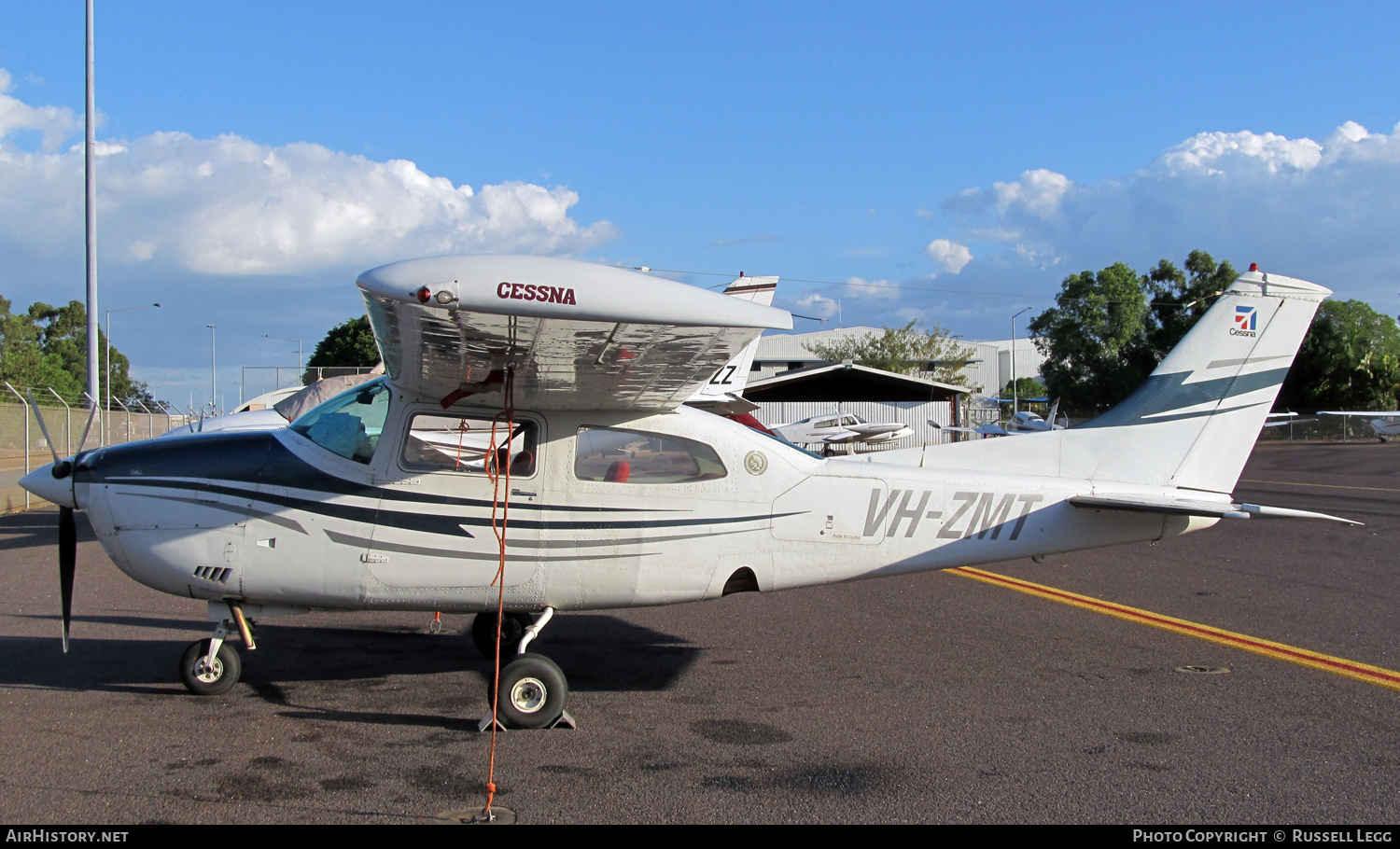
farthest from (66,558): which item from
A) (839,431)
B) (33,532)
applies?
(839,431)

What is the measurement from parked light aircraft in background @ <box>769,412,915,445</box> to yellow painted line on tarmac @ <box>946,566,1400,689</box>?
68.9ft

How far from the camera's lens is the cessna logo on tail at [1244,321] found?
6.26 meters

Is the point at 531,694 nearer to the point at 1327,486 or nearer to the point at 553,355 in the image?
the point at 553,355

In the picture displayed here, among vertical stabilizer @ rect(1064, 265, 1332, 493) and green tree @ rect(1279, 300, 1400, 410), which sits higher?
green tree @ rect(1279, 300, 1400, 410)

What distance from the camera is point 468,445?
213 inches

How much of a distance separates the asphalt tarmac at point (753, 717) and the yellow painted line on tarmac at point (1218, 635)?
4.7 inches

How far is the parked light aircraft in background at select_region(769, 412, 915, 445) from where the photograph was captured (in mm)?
30625

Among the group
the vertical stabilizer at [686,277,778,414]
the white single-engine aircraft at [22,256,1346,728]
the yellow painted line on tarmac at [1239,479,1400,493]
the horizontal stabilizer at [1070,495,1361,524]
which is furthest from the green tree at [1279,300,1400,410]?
the white single-engine aircraft at [22,256,1346,728]

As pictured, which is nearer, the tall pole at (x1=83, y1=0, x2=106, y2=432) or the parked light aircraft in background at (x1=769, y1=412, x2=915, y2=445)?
the tall pole at (x1=83, y1=0, x2=106, y2=432)

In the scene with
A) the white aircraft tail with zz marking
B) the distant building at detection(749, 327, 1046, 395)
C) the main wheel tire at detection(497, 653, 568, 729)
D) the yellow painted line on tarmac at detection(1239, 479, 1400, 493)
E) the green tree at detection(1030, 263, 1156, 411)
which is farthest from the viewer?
the distant building at detection(749, 327, 1046, 395)

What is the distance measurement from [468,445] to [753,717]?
2.32 m

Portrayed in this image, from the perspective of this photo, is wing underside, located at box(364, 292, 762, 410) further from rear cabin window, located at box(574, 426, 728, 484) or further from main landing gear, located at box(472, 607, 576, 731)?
main landing gear, located at box(472, 607, 576, 731)

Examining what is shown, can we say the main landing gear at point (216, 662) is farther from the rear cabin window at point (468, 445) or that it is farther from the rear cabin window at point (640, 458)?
the rear cabin window at point (640, 458)
